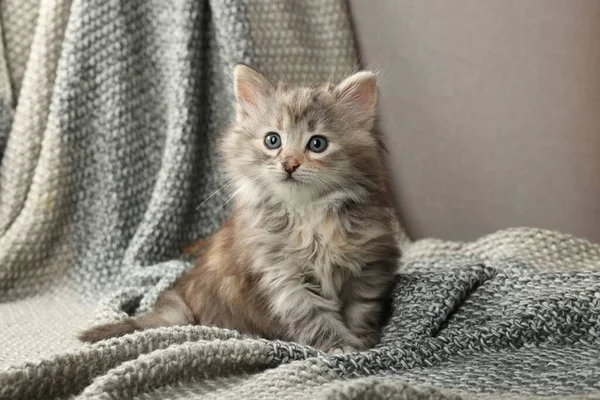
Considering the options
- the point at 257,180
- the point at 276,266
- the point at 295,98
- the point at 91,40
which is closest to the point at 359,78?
the point at 295,98

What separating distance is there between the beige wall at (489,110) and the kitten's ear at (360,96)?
0.46 metres

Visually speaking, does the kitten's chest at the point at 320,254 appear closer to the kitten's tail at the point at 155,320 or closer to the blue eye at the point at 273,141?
the blue eye at the point at 273,141

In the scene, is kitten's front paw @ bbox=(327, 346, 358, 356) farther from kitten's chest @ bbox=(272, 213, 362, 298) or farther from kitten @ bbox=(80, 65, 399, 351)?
kitten's chest @ bbox=(272, 213, 362, 298)

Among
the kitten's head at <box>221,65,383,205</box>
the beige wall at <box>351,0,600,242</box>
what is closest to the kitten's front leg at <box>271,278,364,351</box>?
the kitten's head at <box>221,65,383,205</box>

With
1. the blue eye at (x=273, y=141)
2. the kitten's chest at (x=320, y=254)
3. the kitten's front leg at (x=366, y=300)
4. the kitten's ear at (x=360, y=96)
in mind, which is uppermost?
the kitten's ear at (x=360, y=96)

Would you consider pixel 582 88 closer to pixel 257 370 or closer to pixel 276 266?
pixel 276 266

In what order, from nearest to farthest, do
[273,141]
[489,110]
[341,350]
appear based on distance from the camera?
[341,350] → [273,141] → [489,110]

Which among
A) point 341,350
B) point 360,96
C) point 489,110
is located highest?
point 360,96

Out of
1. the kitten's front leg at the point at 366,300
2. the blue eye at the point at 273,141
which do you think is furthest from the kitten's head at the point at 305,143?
the kitten's front leg at the point at 366,300

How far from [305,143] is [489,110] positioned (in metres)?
0.64

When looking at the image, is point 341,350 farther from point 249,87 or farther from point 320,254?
point 249,87

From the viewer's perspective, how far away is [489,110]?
1.89 m

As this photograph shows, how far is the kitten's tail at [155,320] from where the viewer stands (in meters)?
1.48

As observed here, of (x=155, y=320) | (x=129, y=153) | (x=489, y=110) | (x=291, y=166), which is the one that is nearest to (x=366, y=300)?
(x=291, y=166)
